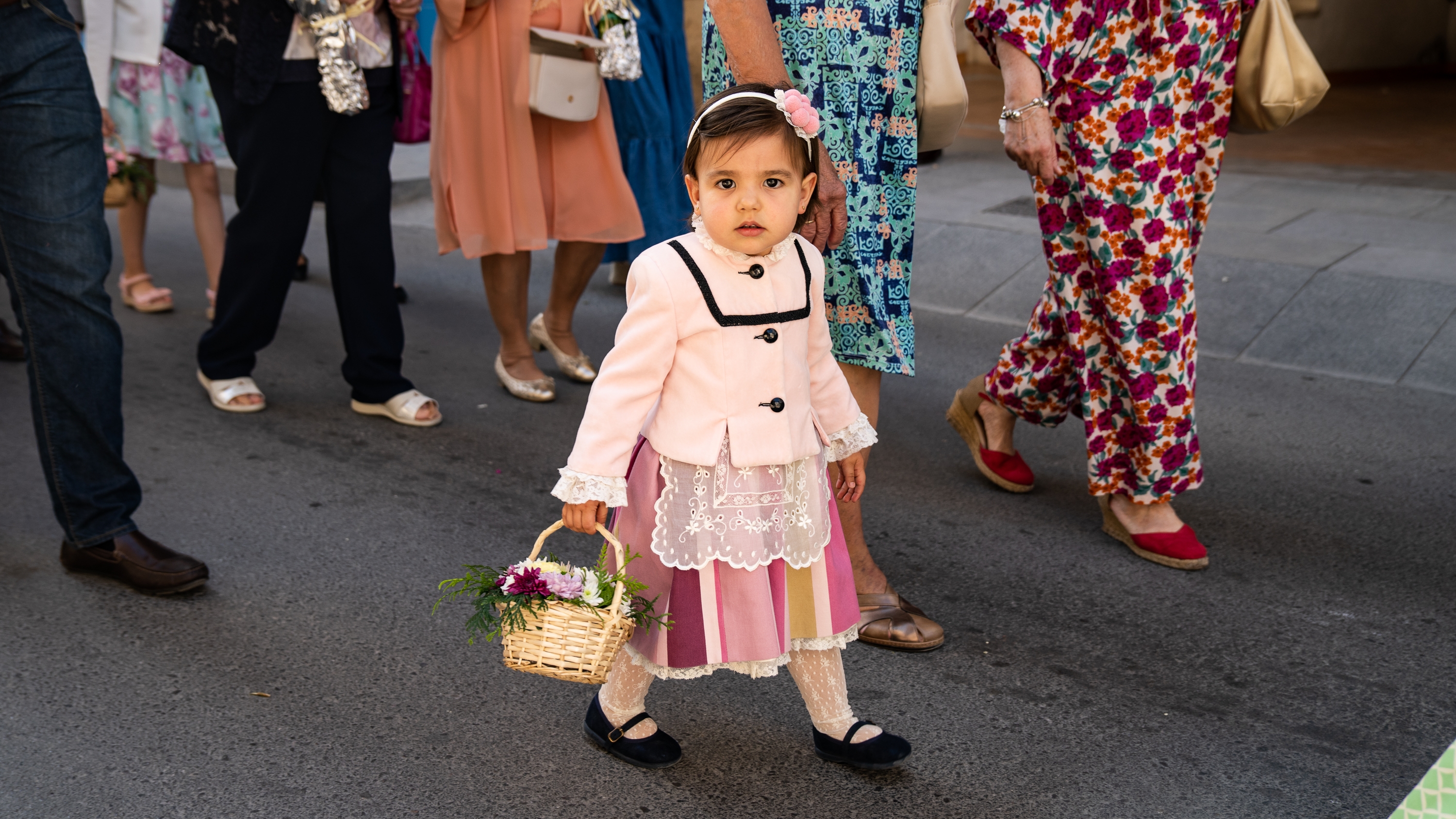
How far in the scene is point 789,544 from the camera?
2316 millimetres

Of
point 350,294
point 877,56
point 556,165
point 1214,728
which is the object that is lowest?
point 1214,728

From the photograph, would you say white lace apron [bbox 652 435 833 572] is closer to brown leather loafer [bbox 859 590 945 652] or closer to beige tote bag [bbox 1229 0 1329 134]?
brown leather loafer [bbox 859 590 945 652]

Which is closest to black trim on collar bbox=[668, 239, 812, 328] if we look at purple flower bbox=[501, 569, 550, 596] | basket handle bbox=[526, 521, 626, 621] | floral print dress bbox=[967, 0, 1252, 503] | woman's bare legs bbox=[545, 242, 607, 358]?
basket handle bbox=[526, 521, 626, 621]

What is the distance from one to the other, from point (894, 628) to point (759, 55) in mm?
1333

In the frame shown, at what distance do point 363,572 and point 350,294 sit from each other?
4.66ft

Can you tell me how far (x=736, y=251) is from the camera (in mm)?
2238

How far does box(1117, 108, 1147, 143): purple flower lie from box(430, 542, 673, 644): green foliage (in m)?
1.78

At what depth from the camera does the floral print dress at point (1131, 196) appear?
10.4ft

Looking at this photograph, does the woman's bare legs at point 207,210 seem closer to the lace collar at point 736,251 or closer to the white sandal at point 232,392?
the white sandal at point 232,392

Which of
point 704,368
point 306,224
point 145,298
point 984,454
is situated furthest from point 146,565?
point 145,298

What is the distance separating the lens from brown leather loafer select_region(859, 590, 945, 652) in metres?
2.97

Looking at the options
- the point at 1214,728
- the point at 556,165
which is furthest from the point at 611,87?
the point at 1214,728

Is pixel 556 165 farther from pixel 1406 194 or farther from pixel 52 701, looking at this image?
pixel 1406 194

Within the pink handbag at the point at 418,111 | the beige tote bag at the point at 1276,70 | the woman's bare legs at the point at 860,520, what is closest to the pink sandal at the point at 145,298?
the pink handbag at the point at 418,111
